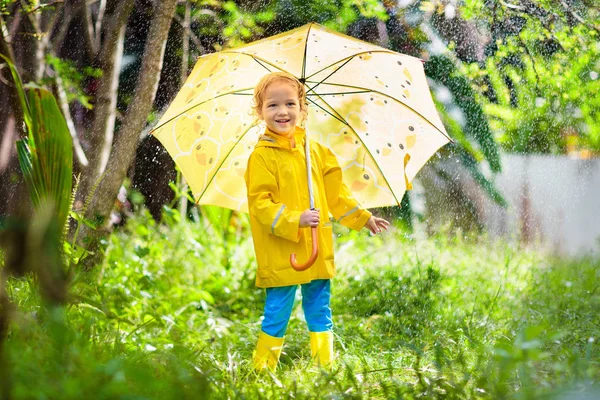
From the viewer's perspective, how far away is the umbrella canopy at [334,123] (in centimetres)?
296

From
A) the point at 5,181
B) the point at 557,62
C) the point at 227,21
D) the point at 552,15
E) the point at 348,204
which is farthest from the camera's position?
the point at 557,62

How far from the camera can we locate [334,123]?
3057 mm

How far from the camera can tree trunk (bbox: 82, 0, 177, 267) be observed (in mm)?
3658

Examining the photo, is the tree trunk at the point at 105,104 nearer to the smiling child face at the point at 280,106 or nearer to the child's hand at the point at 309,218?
the smiling child face at the point at 280,106

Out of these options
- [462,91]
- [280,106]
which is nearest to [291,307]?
[280,106]

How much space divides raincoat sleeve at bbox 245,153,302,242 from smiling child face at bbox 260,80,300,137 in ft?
0.44

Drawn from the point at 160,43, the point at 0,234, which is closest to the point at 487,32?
the point at 160,43

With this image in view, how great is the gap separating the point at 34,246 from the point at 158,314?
2.35m

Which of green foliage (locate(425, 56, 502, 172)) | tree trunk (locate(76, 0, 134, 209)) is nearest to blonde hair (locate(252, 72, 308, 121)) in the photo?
tree trunk (locate(76, 0, 134, 209))

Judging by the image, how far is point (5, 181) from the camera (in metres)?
4.54

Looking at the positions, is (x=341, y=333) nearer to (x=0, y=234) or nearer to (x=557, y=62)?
(x=0, y=234)

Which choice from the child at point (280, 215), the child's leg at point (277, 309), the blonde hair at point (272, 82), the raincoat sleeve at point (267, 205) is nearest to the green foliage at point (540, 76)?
the blonde hair at point (272, 82)

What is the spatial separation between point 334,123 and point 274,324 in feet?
2.86

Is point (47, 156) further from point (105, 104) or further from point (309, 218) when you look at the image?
point (105, 104)
